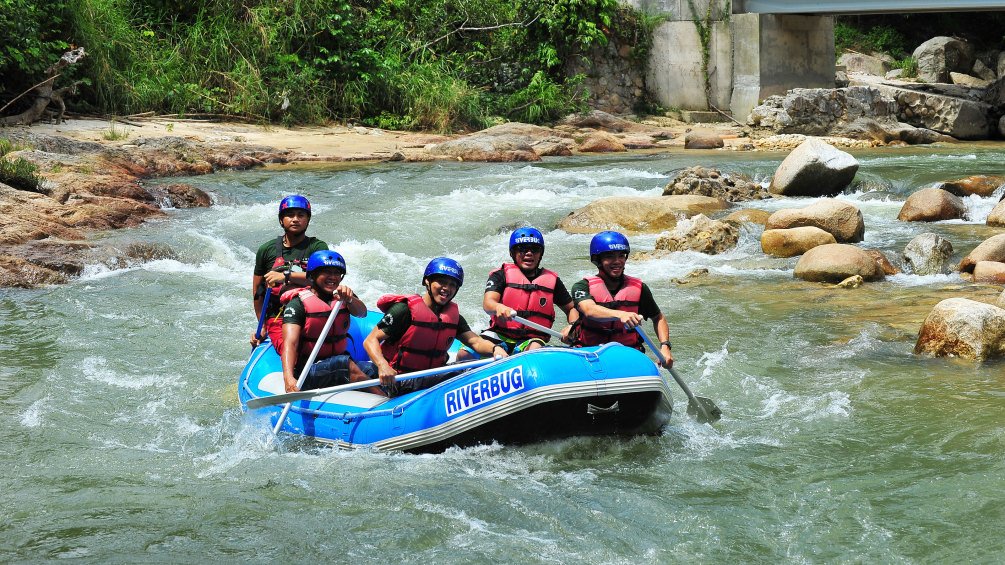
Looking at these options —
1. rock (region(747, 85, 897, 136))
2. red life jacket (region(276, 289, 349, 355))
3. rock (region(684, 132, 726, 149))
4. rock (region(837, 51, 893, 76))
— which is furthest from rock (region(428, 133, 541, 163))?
rock (region(837, 51, 893, 76))

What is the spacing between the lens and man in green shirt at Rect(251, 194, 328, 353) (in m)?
6.26

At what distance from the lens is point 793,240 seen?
1070 cm

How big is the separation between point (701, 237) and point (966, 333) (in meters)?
4.18

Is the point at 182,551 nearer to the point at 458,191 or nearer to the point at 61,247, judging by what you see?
the point at 61,247

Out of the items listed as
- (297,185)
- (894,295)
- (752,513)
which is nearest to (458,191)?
(297,185)

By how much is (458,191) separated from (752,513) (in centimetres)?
1040

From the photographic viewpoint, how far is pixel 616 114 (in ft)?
77.8

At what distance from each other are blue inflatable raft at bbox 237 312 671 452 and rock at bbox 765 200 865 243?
247 inches

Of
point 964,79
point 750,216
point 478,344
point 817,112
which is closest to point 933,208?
point 750,216

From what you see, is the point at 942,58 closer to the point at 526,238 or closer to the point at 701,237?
the point at 701,237

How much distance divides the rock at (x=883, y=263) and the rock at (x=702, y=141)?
10171mm

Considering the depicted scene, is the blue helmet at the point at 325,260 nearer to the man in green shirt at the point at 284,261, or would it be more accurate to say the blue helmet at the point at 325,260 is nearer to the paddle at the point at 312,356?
the paddle at the point at 312,356

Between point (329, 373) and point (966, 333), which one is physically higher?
point (329, 373)

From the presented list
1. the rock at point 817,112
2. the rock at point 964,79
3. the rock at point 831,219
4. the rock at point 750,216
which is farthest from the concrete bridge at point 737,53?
the rock at point 831,219
